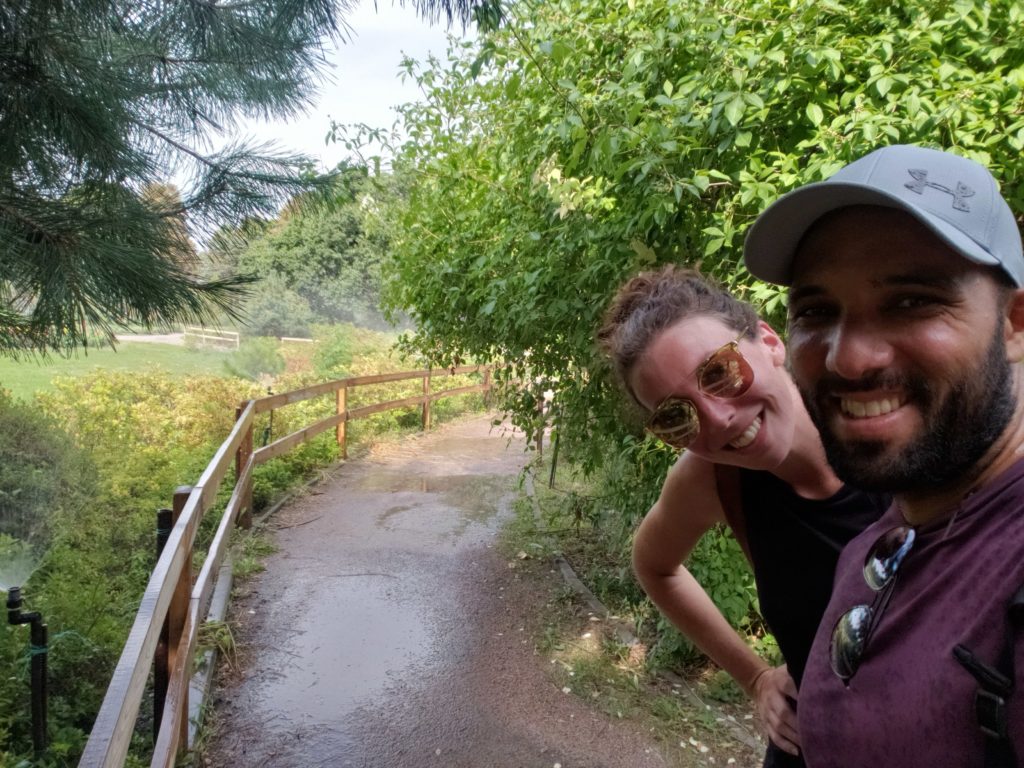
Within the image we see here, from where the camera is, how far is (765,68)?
2221mm

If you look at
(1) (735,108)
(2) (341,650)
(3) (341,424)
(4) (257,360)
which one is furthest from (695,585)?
(4) (257,360)

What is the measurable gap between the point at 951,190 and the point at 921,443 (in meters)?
0.31

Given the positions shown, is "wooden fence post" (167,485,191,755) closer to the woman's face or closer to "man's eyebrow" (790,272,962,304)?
the woman's face

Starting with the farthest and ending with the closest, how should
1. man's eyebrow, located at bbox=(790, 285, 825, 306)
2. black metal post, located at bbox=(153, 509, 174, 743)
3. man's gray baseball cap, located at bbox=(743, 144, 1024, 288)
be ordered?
black metal post, located at bbox=(153, 509, 174, 743), man's eyebrow, located at bbox=(790, 285, 825, 306), man's gray baseball cap, located at bbox=(743, 144, 1024, 288)

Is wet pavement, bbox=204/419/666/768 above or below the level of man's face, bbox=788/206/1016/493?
below

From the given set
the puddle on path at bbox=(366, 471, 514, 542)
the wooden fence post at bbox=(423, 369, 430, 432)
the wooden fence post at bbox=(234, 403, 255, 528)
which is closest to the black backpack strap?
the wooden fence post at bbox=(234, 403, 255, 528)

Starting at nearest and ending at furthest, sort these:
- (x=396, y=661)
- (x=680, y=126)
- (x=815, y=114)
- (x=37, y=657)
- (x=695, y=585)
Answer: (x=695, y=585)
(x=815, y=114)
(x=37, y=657)
(x=680, y=126)
(x=396, y=661)

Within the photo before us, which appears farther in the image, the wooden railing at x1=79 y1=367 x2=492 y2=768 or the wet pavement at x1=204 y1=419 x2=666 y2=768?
the wet pavement at x1=204 y1=419 x2=666 y2=768

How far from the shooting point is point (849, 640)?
88 centimetres

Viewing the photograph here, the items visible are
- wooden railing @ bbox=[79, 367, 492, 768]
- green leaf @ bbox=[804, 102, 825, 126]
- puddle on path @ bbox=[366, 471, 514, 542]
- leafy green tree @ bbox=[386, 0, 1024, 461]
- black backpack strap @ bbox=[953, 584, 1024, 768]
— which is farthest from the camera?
puddle on path @ bbox=[366, 471, 514, 542]

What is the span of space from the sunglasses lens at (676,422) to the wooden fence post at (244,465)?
14.8ft

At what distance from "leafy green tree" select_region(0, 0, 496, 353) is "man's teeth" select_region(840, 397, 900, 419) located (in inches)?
85.9

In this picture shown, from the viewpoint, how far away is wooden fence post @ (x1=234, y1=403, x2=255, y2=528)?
5.39 metres

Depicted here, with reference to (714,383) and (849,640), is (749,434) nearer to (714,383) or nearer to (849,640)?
(714,383)
